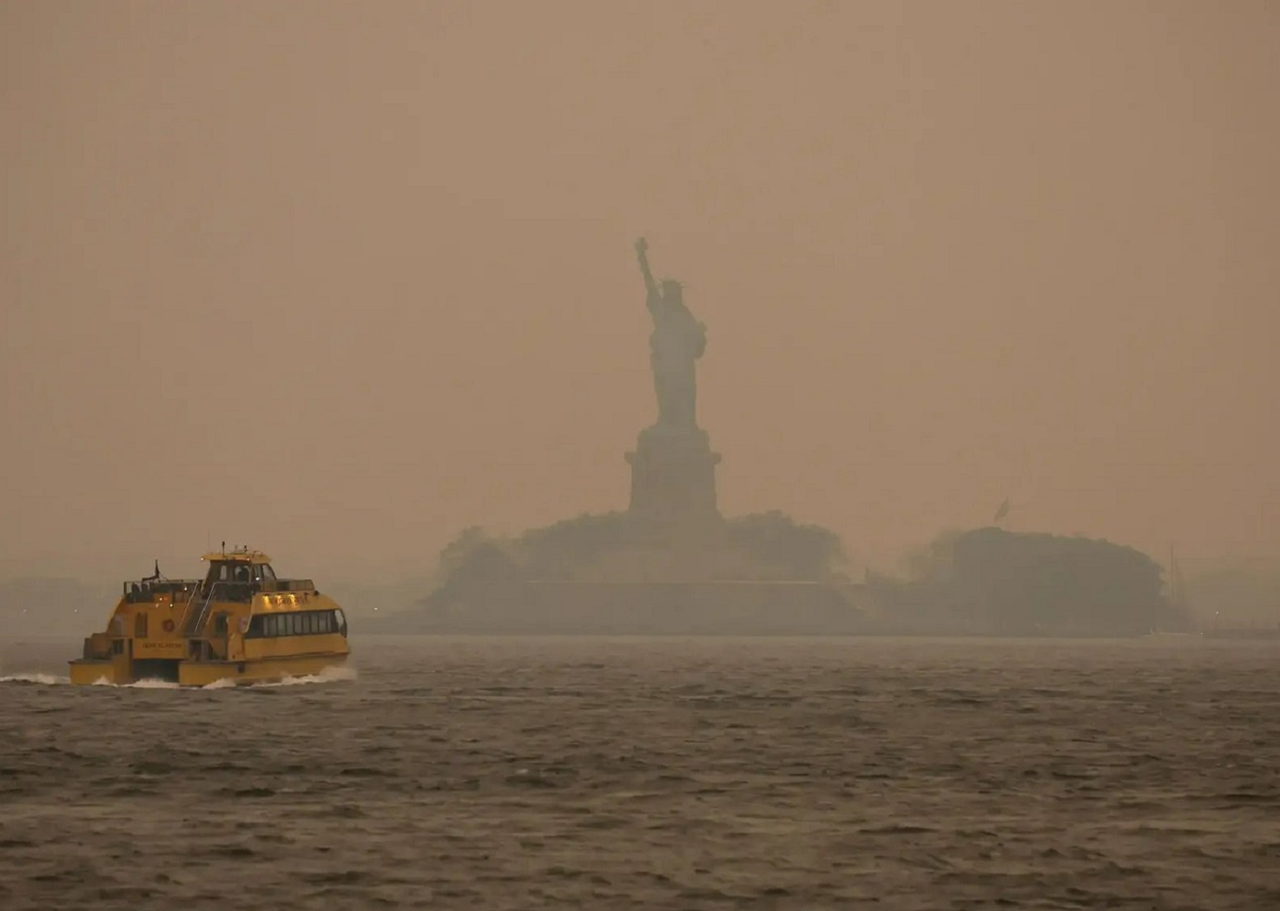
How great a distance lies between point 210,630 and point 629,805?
2193 inches

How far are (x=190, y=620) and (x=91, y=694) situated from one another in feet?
27.7

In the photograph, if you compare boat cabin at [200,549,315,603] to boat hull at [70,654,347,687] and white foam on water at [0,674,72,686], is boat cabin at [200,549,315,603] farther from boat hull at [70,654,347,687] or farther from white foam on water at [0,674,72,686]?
white foam on water at [0,674,72,686]

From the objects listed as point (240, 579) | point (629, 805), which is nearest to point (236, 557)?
point (240, 579)

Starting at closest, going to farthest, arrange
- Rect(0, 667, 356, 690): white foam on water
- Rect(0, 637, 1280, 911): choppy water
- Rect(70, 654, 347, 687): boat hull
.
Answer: Rect(0, 637, 1280, 911): choppy water → Rect(70, 654, 347, 687): boat hull → Rect(0, 667, 356, 690): white foam on water

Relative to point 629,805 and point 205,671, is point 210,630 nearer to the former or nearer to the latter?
point 205,671

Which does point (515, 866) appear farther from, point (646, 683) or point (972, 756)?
point (646, 683)

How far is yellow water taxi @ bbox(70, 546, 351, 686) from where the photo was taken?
105 m

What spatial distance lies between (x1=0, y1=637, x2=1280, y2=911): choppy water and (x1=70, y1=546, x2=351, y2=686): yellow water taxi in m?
4.48

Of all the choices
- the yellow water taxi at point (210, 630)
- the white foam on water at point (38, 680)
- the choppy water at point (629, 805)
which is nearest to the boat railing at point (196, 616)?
the yellow water taxi at point (210, 630)

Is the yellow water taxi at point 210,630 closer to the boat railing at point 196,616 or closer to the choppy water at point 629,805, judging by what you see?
the boat railing at point 196,616

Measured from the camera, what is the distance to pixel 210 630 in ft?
345

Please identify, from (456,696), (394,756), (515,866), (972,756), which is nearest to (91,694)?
(456,696)

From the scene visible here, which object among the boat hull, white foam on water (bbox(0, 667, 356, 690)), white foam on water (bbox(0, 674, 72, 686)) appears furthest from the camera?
white foam on water (bbox(0, 674, 72, 686))

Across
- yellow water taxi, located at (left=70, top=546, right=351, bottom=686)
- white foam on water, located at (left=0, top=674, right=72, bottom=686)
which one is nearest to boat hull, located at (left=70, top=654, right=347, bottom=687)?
yellow water taxi, located at (left=70, top=546, right=351, bottom=686)
